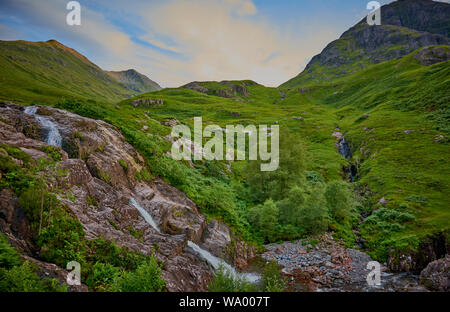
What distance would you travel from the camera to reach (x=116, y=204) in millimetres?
22406

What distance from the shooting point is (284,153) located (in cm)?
4181

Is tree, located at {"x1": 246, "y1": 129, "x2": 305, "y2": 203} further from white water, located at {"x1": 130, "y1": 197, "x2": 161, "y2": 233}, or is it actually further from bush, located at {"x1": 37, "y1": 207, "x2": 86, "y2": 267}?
bush, located at {"x1": 37, "y1": 207, "x2": 86, "y2": 267}

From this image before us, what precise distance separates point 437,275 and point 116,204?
114ft

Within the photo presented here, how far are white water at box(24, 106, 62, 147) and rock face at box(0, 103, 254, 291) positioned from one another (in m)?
0.50

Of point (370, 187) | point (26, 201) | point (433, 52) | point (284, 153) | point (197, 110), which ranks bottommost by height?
point (370, 187)

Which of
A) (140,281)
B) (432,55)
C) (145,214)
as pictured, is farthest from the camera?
(432,55)

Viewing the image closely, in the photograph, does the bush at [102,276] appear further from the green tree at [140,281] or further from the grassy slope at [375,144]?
the grassy slope at [375,144]

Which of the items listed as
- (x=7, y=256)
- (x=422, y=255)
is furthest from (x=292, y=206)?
(x=7, y=256)

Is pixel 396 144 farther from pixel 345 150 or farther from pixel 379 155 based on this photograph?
pixel 345 150

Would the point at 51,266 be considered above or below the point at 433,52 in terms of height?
below
